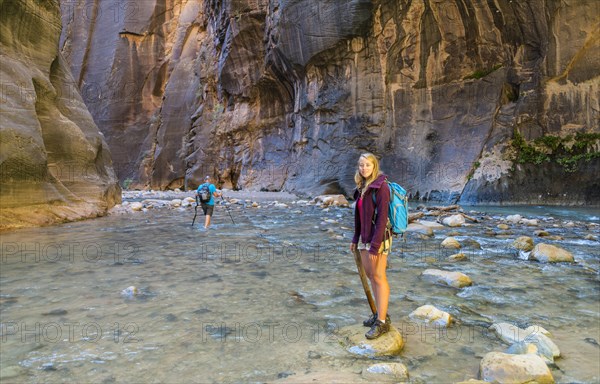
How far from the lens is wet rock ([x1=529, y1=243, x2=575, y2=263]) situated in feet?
19.8

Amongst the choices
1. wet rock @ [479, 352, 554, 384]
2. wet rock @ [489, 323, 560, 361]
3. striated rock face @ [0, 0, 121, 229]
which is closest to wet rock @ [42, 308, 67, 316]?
wet rock @ [479, 352, 554, 384]

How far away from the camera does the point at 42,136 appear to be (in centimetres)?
1110

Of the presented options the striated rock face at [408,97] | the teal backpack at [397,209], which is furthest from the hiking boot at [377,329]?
the striated rock face at [408,97]

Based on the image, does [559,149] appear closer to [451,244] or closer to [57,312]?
[451,244]

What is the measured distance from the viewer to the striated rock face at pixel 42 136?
30.5ft

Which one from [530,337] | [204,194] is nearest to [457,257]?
[530,337]

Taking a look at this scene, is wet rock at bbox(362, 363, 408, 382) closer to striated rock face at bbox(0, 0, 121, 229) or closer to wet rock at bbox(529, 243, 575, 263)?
wet rock at bbox(529, 243, 575, 263)

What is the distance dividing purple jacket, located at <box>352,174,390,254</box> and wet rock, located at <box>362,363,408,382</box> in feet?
2.73

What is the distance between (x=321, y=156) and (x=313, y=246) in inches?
705

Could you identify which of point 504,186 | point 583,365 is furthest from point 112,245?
point 504,186

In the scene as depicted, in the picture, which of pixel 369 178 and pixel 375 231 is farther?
pixel 369 178

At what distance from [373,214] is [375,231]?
0.16m

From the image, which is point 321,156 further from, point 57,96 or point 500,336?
point 500,336

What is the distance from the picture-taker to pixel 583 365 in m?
2.73
